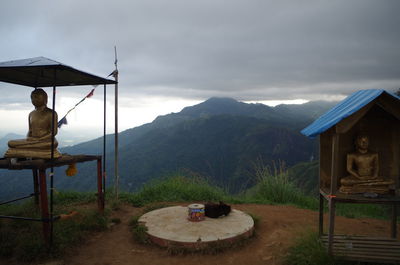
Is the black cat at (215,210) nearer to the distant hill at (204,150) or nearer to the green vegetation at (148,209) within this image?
the green vegetation at (148,209)

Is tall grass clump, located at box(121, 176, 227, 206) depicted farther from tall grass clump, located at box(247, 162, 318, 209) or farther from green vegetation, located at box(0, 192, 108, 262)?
green vegetation, located at box(0, 192, 108, 262)

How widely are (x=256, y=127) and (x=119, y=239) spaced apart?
82611 millimetres

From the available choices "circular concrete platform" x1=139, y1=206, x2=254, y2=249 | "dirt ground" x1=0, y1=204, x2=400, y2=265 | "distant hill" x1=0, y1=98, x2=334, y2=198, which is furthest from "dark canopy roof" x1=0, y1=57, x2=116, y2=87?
"distant hill" x1=0, y1=98, x2=334, y2=198

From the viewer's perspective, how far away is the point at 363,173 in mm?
4141

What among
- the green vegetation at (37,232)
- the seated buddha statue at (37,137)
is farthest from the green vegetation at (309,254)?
the seated buddha statue at (37,137)

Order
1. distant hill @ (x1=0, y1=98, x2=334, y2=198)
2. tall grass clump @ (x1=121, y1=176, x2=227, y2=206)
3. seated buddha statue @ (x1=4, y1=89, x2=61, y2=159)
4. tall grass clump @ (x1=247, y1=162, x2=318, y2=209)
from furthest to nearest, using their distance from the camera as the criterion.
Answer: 1. distant hill @ (x1=0, y1=98, x2=334, y2=198)
2. tall grass clump @ (x1=247, y1=162, x2=318, y2=209)
3. tall grass clump @ (x1=121, y1=176, x2=227, y2=206)
4. seated buddha statue @ (x1=4, y1=89, x2=61, y2=159)

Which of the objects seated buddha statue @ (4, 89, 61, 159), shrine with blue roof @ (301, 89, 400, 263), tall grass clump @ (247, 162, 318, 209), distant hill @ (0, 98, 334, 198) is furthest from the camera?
distant hill @ (0, 98, 334, 198)

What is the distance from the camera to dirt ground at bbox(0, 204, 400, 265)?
13.8ft

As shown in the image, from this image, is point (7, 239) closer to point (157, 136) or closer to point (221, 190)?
point (221, 190)

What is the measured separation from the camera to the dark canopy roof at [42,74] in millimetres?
4070

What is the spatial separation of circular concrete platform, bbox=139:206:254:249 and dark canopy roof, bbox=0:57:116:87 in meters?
2.84

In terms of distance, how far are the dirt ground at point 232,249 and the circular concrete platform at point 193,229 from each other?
0.17 m

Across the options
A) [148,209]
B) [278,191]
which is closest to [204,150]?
[278,191]

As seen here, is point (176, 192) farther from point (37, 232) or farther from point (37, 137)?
point (37, 137)
